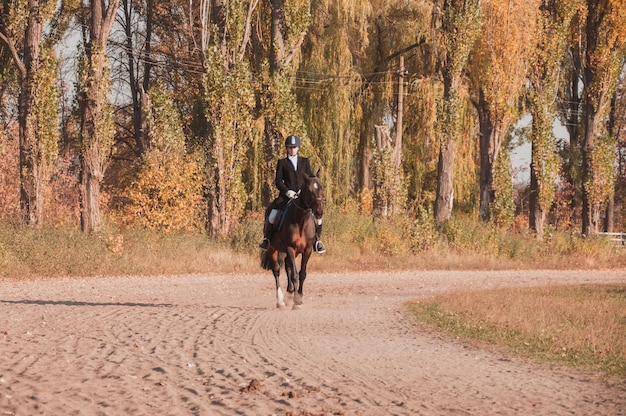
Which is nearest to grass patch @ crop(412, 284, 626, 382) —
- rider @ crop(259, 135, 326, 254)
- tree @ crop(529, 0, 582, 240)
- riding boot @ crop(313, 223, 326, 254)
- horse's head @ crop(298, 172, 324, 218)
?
riding boot @ crop(313, 223, 326, 254)

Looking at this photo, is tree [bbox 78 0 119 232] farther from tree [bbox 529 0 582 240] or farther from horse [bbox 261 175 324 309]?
tree [bbox 529 0 582 240]

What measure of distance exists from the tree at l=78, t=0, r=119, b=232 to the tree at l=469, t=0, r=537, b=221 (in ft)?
54.1

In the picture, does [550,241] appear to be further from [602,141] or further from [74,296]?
[74,296]

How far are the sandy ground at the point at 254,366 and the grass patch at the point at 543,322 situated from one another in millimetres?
629

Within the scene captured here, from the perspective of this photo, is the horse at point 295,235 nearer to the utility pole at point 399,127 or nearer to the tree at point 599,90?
the utility pole at point 399,127

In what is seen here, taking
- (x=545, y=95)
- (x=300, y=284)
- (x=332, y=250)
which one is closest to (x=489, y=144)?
(x=545, y=95)

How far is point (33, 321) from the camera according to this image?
14992mm

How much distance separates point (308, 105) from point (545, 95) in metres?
10.7

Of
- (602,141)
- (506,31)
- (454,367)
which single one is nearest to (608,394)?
(454,367)

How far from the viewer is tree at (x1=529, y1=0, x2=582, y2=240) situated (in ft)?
137

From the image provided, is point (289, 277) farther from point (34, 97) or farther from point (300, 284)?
point (34, 97)

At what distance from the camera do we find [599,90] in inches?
1747

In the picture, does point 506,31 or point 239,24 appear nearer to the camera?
point 239,24

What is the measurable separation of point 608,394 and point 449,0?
2963 cm
